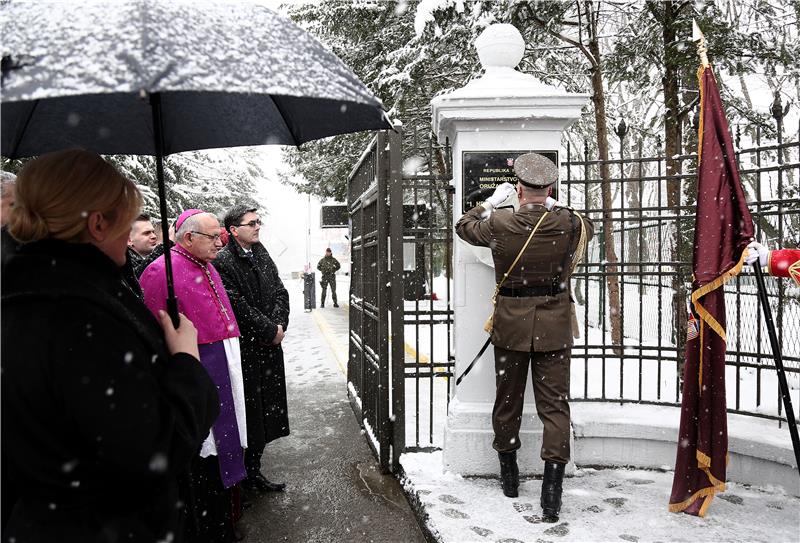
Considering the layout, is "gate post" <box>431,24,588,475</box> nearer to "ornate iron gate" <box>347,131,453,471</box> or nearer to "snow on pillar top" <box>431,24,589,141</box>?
"snow on pillar top" <box>431,24,589,141</box>

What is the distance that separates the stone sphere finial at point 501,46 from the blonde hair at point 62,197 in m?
3.50

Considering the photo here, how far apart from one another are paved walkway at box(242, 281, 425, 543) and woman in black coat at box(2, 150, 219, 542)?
2367 millimetres

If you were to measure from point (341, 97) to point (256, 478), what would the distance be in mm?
3645

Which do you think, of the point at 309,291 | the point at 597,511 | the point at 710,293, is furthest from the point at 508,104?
the point at 309,291

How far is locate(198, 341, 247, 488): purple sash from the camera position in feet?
11.6

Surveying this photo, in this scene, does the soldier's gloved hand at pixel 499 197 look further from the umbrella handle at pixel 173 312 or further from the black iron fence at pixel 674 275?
the umbrella handle at pixel 173 312

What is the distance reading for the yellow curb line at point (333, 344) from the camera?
9754 mm

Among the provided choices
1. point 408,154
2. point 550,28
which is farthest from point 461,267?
point 408,154

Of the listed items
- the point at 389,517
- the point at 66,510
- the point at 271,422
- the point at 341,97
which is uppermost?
the point at 341,97

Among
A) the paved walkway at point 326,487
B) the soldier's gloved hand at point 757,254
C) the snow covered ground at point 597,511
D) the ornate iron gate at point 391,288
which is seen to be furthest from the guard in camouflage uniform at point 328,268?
the soldier's gloved hand at point 757,254

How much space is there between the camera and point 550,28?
8867 millimetres

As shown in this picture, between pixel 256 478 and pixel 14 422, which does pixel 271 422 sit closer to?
pixel 256 478

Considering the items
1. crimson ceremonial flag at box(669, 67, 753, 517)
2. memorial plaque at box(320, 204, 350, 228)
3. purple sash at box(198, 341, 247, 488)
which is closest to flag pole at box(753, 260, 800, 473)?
crimson ceremonial flag at box(669, 67, 753, 517)

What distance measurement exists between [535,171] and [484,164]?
2.07ft
